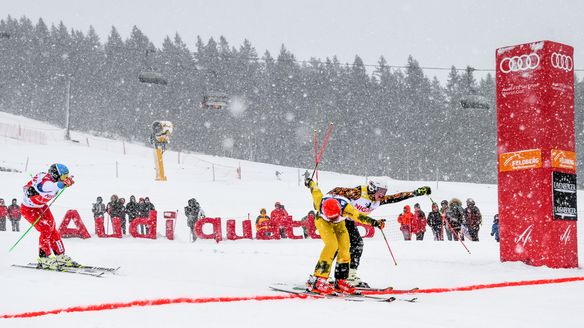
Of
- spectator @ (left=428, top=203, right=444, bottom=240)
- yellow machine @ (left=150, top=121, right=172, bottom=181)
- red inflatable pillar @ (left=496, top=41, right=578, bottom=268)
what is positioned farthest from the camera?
yellow machine @ (left=150, top=121, right=172, bottom=181)

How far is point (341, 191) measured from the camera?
8227mm

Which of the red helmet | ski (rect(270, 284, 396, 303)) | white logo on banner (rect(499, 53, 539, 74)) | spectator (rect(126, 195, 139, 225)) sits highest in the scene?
white logo on banner (rect(499, 53, 539, 74))

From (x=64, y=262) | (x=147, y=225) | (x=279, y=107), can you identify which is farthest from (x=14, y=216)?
(x=279, y=107)

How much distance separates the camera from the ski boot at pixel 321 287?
7.74m

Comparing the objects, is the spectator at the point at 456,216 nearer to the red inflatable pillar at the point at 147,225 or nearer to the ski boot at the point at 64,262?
the red inflatable pillar at the point at 147,225

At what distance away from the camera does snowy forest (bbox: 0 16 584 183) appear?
7088 cm

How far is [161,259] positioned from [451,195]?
2562 centimetres

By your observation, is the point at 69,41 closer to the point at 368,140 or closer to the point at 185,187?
the point at 368,140

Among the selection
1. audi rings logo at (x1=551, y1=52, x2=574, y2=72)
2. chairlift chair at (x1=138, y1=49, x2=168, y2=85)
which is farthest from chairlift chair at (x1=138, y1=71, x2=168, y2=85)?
audi rings logo at (x1=551, y1=52, x2=574, y2=72)

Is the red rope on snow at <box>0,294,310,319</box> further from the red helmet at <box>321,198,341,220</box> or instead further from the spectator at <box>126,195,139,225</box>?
the spectator at <box>126,195,139,225</box>

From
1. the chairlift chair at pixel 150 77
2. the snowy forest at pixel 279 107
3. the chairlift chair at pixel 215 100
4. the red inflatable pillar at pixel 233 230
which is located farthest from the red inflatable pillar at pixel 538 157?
the snowy forest at pixel 279 107

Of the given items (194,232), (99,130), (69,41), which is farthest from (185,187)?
(69,41)

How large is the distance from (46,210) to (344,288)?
5.24 m

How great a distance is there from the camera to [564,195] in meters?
11.0
